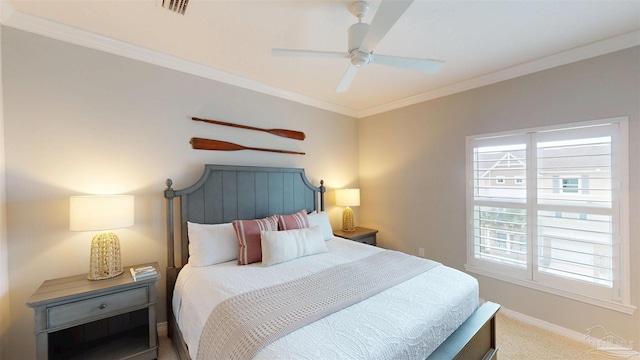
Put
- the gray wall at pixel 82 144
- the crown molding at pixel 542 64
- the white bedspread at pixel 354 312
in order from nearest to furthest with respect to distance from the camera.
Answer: the white bedspread at pixel 354 312
the gray wall at pixel 82 144
the crown molding at pixel 542 64

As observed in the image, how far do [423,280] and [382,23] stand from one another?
1682mm

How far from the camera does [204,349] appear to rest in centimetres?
134

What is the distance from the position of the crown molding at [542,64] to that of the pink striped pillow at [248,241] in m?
2.63

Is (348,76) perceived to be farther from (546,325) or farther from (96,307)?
(546,325)

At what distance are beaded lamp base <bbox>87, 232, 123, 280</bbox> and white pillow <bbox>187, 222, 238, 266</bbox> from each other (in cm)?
50

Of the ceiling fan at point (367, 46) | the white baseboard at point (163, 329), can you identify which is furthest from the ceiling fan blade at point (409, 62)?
the white baseboard at point (163, 329)

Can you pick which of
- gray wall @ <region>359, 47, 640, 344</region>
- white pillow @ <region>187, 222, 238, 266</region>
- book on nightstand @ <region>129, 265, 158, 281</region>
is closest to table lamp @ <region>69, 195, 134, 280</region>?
book on nightstand @ <region>129, 265, 158, 281</region>

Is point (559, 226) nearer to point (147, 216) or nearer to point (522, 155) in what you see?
point (522, 155)


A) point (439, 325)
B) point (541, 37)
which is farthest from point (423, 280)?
point (541, 37)

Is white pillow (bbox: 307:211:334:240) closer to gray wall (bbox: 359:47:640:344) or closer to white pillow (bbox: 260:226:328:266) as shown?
white pillow (bbox: 260:226:328:266)

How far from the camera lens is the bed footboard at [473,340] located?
4.41 feet

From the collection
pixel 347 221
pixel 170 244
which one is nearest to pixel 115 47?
pixel 170 244

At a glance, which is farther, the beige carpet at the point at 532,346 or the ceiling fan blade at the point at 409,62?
the beige carpet at the point at 532,346

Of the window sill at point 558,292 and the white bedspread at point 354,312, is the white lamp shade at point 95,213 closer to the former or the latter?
the white bedspread at point 354,312
